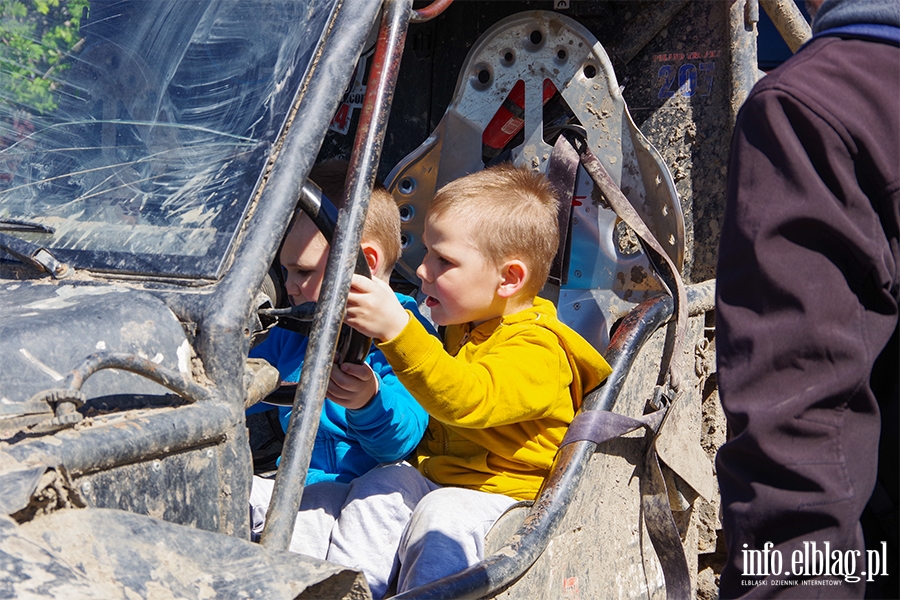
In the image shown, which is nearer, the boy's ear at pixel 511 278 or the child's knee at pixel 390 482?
the child's knee at pixel 390 482

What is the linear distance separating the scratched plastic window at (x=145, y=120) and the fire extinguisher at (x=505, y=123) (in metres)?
1.09

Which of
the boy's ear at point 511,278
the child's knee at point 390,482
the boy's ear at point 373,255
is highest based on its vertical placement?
the boy's ear at point 373,255

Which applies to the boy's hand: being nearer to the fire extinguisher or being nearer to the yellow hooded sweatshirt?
the yellow hooded sweatshirt

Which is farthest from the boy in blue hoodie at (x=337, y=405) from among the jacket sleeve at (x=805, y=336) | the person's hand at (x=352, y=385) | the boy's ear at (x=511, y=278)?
the jacket sleeve at (x=805, y=336)

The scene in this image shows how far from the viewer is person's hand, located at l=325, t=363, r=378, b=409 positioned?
1.76 m

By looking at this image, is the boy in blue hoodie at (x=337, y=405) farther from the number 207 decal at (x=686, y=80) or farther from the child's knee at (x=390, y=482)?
the number 207 decal at (x=686, y=80)

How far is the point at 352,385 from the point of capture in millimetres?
1779

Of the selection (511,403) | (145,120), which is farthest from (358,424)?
(145,120)

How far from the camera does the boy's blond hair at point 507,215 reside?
2121 millimetres

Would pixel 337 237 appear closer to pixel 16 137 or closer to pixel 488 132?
pixel 16 137

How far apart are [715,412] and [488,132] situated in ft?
3.31

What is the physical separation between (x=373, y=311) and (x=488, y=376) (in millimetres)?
365

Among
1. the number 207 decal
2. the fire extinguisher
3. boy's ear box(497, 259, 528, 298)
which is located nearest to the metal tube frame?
boy's ear box(497, 259, 528, 298)

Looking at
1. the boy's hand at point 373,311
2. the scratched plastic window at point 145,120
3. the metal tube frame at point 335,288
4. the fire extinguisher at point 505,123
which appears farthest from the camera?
the fire extinguisher at point 505,123
